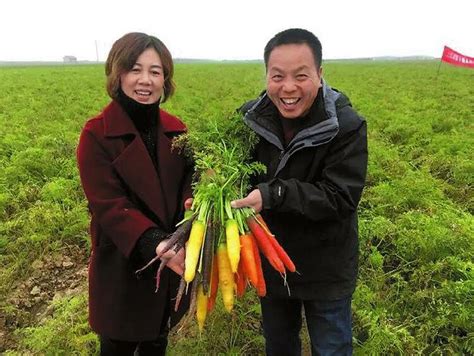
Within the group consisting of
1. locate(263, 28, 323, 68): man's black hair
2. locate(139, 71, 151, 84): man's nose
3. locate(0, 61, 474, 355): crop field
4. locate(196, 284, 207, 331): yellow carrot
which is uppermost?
locate(263, 28, 323, 68): man's black hair

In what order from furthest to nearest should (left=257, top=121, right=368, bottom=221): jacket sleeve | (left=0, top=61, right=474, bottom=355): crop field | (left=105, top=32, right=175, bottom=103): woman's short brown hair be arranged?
(left=0, top=61, right=474, bottom=355): crop field, (left=105, top=32, right=175, bottom=103): woman's short brown hair, (left=257, top=121, right=368, bottom=221): jacket sleeve

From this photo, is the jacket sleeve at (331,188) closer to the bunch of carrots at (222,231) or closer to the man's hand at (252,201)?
the man's hand at (252,201)

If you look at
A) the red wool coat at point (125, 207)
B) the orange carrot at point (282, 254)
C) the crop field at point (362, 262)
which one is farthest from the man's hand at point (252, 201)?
the crop field at point (362, 262)

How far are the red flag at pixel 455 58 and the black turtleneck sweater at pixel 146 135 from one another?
87.9ft

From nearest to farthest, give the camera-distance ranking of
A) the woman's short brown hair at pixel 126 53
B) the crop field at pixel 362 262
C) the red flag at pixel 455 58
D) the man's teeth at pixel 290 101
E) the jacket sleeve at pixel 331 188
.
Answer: the jacket sleeve at pixel 331 188 < the man's teeth at pixel 290 101 < the woman's short brown hair at pixel 126 53 < the crop field at pixel 362 262 < the red flag at pixel 455 58

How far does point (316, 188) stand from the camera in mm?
2055

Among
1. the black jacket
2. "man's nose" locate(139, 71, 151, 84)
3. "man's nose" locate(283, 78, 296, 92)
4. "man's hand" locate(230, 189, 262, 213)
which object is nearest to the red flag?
the black jacket

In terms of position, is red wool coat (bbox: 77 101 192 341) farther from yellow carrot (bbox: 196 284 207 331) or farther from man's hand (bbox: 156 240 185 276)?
yellow carrot (bbox: 196 284 207 331)

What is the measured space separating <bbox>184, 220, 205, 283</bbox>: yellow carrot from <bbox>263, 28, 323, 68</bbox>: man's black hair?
0.89 m

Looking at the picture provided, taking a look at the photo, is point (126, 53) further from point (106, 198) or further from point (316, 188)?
point (316, 188)

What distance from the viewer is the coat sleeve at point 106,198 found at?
2.21 metres

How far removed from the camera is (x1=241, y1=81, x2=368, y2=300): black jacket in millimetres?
2039

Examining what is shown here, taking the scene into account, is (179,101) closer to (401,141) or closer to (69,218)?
(401,141)

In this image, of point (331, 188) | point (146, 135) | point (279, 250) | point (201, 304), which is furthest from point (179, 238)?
point (331, 188)
